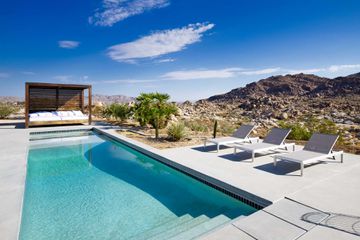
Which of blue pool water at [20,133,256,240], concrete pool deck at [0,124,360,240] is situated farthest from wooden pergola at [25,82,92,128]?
blue pool water at [20,133,256,240]

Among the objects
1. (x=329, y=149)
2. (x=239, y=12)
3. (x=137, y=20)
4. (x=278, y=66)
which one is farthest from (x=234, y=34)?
(x=278, y=66)

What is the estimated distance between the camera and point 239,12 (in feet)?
55.0

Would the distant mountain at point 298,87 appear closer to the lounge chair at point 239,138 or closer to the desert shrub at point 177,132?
the lounge chair at point 239,138

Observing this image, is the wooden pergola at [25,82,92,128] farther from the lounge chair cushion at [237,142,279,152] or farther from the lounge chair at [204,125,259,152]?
the lounge chair cushion at [237,142,279,152]

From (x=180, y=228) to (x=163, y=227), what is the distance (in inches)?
10.3

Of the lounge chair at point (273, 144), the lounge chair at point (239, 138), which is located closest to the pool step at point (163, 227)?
the lounge chair at point (273, 144)

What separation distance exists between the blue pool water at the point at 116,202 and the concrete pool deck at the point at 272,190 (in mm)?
358

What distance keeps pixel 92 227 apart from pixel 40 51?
27.4 meters

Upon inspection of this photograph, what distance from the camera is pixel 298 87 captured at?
6350 centimetres

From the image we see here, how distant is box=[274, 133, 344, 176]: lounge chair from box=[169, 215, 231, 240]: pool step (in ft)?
7.93

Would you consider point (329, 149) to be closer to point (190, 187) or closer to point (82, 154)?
point (190, 187)

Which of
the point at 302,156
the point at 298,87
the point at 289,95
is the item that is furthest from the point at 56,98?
the point at 298,87

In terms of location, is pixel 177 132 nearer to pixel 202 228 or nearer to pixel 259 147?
pixel 259 147

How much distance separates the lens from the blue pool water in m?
3.40
